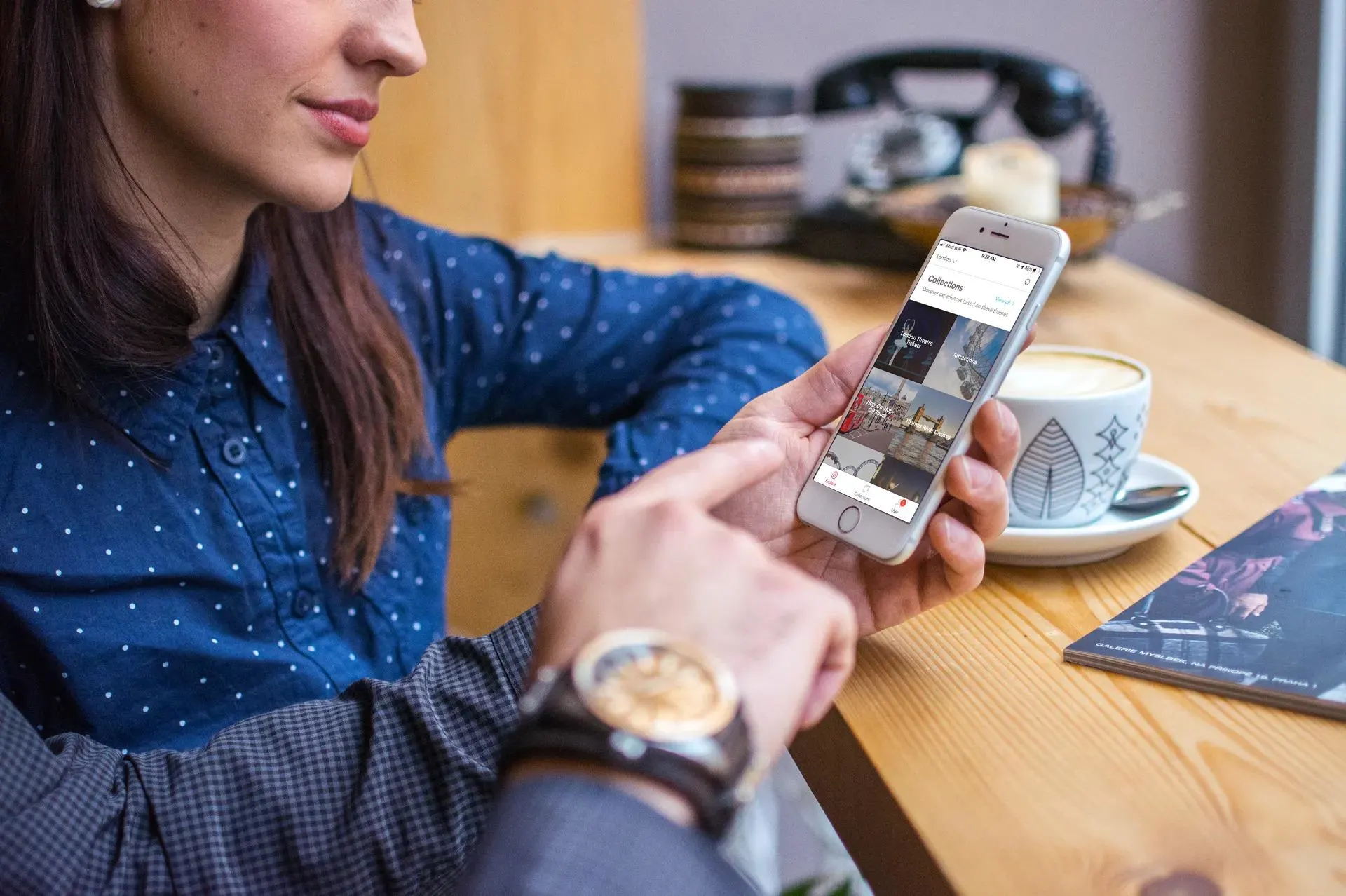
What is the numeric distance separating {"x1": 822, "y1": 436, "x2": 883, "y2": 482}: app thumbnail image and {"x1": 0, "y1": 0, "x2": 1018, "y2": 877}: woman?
24 mm


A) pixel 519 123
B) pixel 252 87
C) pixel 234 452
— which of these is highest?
pixel 252 87

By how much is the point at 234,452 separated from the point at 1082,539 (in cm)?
51

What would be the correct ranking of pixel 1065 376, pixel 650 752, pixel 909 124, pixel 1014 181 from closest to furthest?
pixel 650 752
pixel 1065 376
pixel 1014 181
pixel 909 124

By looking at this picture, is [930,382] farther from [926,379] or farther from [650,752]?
[650,752]

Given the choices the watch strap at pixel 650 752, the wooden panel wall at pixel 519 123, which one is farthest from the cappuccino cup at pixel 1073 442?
the wooden panel wall at pixel 519 123

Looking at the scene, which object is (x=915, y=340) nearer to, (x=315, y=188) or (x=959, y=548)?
(x=959, y=548)

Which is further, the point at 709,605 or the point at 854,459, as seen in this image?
the point at 854,459

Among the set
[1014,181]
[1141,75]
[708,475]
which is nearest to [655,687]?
[708,475]

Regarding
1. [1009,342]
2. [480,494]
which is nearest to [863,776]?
[1009,342]

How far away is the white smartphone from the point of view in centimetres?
58

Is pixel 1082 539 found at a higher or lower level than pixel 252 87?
lower

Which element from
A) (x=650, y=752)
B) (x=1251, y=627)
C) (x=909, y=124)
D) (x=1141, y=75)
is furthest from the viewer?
(x=1141, y=75)

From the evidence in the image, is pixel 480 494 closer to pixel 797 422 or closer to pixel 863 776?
pixel 797 422

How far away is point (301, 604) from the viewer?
76cm
